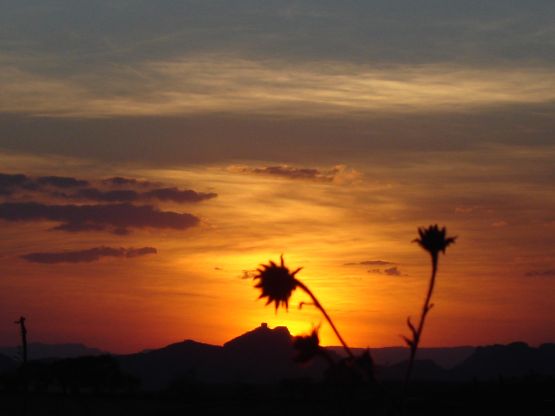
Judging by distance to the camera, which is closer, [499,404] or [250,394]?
[499,404]

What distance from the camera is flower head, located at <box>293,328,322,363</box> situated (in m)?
13.1

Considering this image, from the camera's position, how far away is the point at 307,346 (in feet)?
43.5

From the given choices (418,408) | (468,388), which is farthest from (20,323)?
(468,388)

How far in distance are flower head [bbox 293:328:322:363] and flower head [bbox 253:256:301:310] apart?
1.87 feet

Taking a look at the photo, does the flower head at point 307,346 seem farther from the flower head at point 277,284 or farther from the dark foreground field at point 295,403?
the dark foreground field at point 295,403

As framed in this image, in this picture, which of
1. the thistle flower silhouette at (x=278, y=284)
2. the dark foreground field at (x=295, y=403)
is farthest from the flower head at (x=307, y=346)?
the dark foreground field at (x=295, y=403)

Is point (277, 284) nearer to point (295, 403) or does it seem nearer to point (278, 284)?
point (278, 284)

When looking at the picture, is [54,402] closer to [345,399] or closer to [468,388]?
[468,388]

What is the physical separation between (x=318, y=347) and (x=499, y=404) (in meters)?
67.0

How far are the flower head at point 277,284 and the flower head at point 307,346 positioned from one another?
569 mm

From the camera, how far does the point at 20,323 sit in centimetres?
5028

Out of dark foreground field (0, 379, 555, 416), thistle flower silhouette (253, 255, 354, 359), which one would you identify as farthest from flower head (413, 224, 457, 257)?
dark foreground field (0, 379, 555, 416)

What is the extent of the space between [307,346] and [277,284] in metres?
0.90

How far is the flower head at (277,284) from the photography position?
43.1 ft
